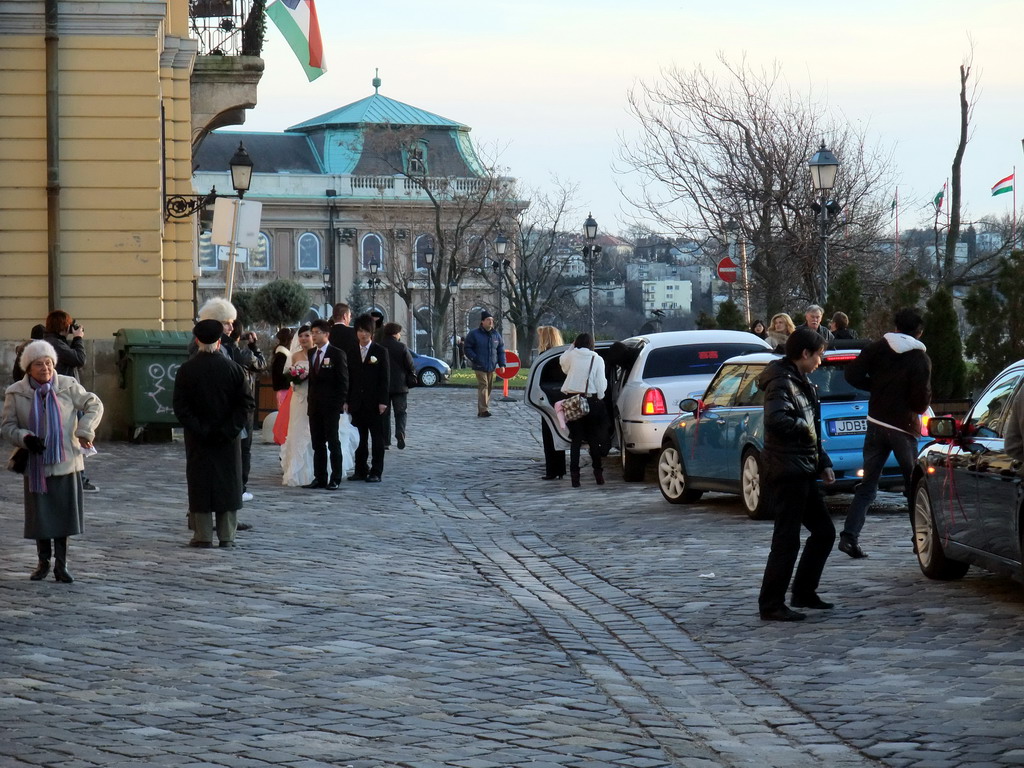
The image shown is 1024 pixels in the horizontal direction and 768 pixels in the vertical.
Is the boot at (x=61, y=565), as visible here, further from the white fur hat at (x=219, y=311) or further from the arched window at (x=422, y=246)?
the arched window at (x=422, y=246)

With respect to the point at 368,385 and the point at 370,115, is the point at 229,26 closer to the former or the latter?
the point at 368,385

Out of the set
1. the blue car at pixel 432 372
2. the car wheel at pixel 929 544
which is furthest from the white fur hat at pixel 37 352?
the blue car at pixel 432 372

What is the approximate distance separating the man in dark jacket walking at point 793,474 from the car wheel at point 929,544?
1.23m

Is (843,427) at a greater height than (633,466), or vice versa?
(843,427)

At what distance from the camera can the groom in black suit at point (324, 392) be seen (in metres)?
16.8

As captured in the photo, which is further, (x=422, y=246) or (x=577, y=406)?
(x=422, y=246)

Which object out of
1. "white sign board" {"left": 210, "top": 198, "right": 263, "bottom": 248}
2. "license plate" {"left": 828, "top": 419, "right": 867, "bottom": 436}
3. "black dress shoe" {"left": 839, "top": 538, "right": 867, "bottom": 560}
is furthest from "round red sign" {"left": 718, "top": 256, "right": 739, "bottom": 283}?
"black dress shoe" {"left": 839, "top": 538, "right": 867, "bottom": 560}

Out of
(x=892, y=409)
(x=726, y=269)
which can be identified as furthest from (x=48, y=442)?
(x=726, y=269)

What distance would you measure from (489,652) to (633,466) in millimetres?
10369

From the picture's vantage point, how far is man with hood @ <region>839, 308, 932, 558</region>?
11633 mm

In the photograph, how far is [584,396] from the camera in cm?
1758

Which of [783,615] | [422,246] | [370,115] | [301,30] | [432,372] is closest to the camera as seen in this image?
[783,615]

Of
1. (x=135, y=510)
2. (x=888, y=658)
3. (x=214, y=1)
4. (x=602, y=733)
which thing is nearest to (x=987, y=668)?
(x=888, y=658)

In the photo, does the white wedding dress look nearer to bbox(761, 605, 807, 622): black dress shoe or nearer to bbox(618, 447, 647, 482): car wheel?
bbox(618, 447, 647, 482): car wheel
